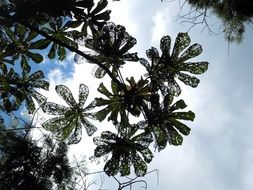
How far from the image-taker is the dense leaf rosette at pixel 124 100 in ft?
17.0

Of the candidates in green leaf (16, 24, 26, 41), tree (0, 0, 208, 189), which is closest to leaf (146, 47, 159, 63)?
tree (0, 0, 208, 189)

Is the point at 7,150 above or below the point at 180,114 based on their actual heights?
below

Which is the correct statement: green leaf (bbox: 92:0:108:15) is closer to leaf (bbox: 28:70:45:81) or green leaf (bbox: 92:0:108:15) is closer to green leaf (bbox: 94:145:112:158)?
leaf (bbox: 28:70:45:81)

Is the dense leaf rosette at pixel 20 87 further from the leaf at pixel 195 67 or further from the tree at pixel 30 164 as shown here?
the leaf at pixel 195 67

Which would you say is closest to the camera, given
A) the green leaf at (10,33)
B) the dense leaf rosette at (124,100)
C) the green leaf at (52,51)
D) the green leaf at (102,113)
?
the dense leaf rosette at (124,100)

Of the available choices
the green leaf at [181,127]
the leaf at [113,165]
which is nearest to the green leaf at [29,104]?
the leaf at [113,165]

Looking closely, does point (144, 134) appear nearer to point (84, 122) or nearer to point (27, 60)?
point (84, 122)

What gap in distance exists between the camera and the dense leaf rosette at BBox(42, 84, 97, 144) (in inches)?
209

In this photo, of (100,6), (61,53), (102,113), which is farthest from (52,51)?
(102,113)

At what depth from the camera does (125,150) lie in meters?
5.22

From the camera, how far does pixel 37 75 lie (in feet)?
18.9

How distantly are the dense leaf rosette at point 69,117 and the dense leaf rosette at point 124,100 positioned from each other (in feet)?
0.51

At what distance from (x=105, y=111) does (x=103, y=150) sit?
45cm

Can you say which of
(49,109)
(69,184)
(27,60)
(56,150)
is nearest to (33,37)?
(27,60)
